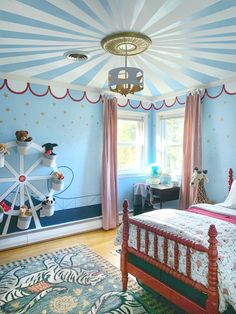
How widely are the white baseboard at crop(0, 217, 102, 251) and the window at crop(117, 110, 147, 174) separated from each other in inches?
41.5

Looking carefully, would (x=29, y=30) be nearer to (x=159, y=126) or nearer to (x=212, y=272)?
(x=212, y=272)

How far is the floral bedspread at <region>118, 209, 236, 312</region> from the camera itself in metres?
1.63

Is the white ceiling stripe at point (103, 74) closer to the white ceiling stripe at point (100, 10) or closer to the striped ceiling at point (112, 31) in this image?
the striped ceiling at point (112, 31)

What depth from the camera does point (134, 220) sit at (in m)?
2.36

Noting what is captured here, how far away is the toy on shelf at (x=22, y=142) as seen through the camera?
3.33 metres

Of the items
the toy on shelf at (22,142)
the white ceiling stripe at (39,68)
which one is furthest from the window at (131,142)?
the toy on shelf at (22,142)

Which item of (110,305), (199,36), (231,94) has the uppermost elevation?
(199,36)

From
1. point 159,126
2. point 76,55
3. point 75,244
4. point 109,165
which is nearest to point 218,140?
point 159,126

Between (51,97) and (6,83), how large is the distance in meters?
0.63

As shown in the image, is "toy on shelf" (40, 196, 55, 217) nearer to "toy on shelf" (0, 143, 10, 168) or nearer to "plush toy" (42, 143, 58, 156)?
"plush toy" (42, 143, 58, 156)

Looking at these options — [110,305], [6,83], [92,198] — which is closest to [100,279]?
[110,305]

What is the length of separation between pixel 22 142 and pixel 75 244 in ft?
5.26

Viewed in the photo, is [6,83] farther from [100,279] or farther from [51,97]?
[100,279]

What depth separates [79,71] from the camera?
3256 mm
